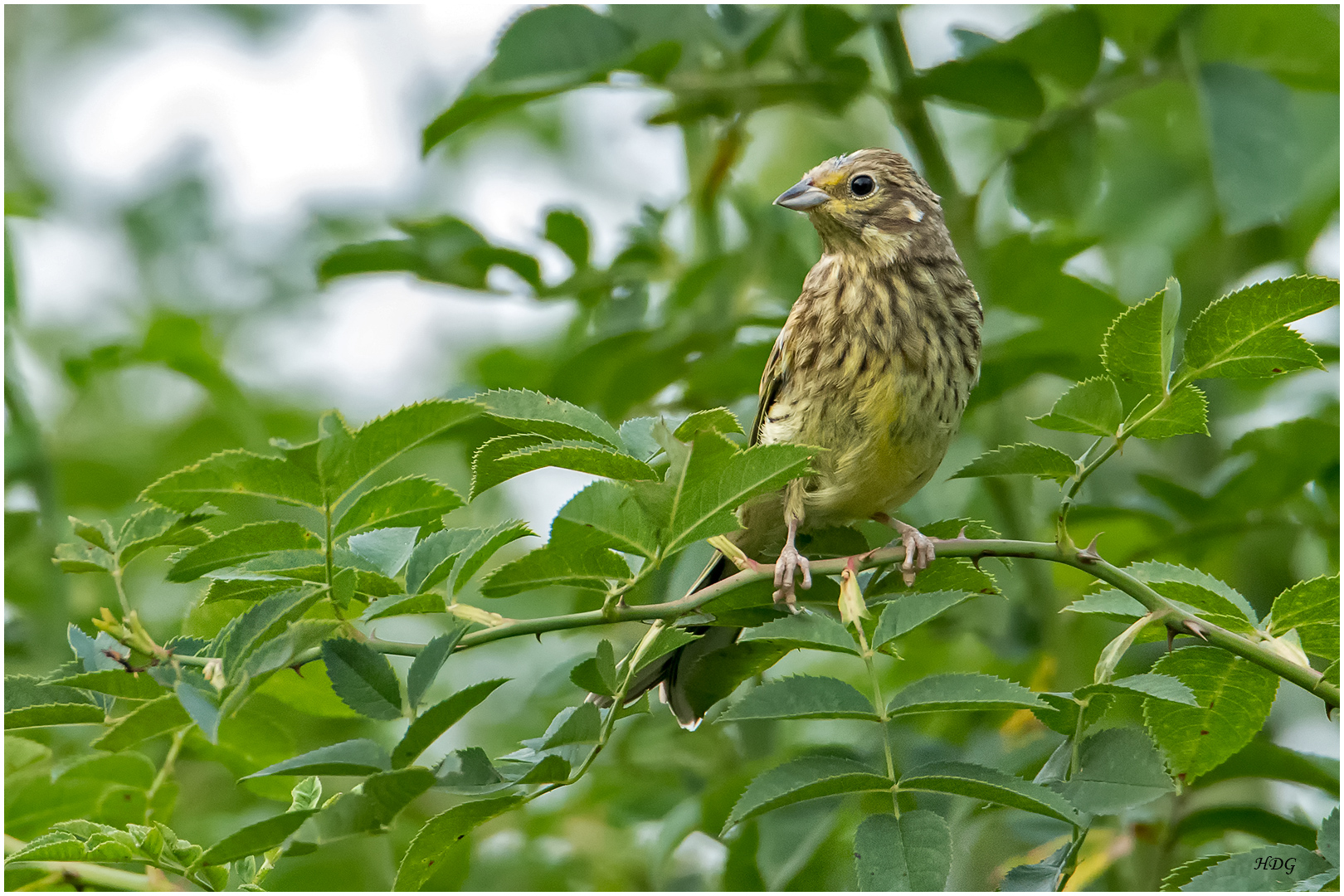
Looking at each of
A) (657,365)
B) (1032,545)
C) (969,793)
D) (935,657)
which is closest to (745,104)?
(657,365)

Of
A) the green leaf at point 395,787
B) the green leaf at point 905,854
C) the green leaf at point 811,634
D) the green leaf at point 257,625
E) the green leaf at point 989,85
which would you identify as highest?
the green leaf at point 989,85

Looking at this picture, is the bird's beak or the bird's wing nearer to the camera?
the bird's wing

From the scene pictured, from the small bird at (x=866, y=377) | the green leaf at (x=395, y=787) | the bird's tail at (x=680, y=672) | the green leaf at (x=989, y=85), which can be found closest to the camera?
the green leaf at (x=395, y=787)

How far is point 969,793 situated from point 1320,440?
182 cm

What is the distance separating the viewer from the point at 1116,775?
1846mm

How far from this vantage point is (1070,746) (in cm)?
196

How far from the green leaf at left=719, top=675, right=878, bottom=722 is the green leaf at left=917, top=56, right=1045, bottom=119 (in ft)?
6.36

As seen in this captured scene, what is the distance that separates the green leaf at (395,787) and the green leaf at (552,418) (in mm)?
514

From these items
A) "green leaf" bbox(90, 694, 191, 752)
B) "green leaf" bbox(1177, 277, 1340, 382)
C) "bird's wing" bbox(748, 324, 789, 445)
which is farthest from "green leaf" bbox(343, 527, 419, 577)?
"bird's wing" bbox(748, 324, 789, 445)

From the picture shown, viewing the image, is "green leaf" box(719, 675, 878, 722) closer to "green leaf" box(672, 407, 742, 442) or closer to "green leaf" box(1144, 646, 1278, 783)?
"green leaf" box(672, 407, 742, 442)

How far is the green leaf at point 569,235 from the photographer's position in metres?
3.42

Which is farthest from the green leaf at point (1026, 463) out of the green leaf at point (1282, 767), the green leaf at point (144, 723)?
the green leaf at point (144, 723)

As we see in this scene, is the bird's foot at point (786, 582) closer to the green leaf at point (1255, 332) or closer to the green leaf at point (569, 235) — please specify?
the green leaf at point (1255, 332)

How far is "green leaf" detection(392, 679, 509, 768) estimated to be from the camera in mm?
1613
